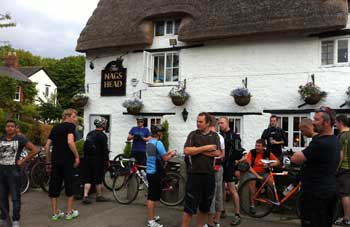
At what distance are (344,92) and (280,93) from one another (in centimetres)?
179

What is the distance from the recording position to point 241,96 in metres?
11.7

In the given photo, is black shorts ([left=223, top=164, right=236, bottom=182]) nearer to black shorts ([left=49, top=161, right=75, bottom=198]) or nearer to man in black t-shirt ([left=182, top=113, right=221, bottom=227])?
man in black t-shirt ([left=182, top=113, right=221, bottom=227])

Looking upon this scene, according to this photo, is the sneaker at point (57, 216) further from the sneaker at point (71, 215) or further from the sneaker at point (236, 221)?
the sneaker at point (236, 221)

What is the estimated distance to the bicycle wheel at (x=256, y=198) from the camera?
7.25m

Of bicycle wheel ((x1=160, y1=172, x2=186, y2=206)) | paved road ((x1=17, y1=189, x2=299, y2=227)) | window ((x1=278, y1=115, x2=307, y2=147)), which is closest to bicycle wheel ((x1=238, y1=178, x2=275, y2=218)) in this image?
paved road ((x1=17, y1=189, x2=299, y2=227))

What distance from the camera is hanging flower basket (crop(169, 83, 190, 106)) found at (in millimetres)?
12805

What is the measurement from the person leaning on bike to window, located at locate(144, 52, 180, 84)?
278 inches

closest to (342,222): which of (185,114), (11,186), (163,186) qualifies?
(163,186)

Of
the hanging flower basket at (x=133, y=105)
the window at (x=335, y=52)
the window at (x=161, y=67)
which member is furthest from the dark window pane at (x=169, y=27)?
the window at (x=335, y=52)

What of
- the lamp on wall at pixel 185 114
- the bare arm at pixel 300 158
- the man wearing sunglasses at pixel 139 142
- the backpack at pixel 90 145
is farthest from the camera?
the lamp on wall at pixel 185 114

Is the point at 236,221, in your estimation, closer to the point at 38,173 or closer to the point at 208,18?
the point at 38,173

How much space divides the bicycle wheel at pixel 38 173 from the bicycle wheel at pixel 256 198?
510cm

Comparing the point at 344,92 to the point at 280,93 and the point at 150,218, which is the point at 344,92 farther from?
the point at 150,218

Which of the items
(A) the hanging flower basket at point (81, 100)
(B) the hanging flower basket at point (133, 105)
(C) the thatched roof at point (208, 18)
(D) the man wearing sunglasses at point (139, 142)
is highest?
(C) the thatched roof at point (208, 18)
